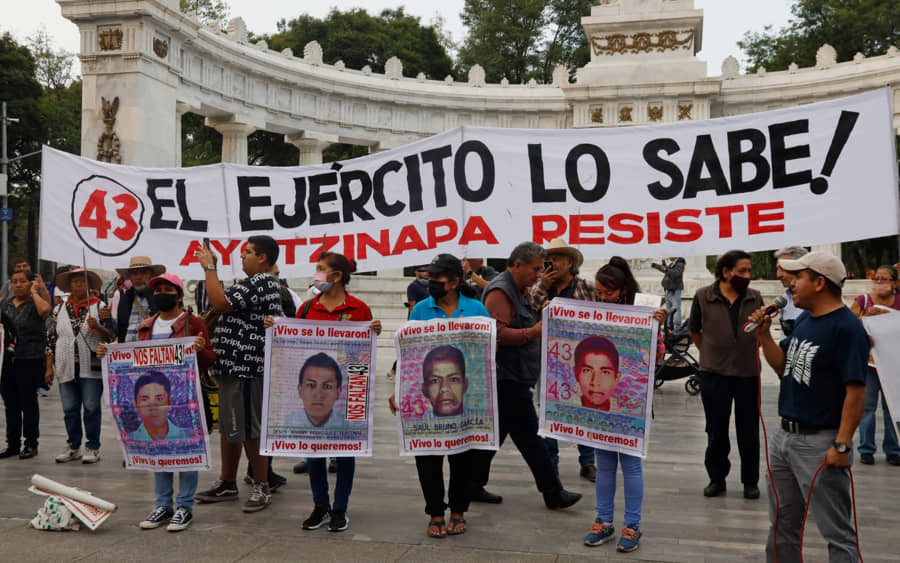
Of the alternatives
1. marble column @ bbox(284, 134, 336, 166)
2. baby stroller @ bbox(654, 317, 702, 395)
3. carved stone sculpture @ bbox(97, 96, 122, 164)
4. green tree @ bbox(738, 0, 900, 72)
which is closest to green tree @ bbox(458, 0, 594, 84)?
green tree @ bbox(738, 0, 900, 72)

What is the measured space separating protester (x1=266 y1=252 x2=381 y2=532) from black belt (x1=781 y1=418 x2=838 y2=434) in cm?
294

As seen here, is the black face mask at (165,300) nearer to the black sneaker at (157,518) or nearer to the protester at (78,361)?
the black sneaker at (157,518)

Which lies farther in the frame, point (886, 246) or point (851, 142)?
point (886, 246)

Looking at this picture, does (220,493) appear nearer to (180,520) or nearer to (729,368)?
(180,520)

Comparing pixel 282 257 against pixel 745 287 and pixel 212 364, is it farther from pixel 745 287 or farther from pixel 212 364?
pixel 745 287

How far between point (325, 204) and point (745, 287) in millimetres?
4060

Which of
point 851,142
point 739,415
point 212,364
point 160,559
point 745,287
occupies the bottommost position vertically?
point 160,559

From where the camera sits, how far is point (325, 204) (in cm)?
862

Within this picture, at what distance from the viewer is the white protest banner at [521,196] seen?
7.07 meters

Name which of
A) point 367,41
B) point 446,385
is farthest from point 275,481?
point 367,41

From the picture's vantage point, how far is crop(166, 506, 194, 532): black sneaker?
624 centimetres

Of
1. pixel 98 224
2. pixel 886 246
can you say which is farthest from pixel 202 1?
pixel 98 224

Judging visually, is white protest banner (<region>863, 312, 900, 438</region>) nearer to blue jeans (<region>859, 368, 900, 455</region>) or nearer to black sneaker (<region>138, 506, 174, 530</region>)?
blue jeans (<region>859, 368, 900, 455</region>)

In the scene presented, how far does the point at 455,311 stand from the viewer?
20.9 feet
